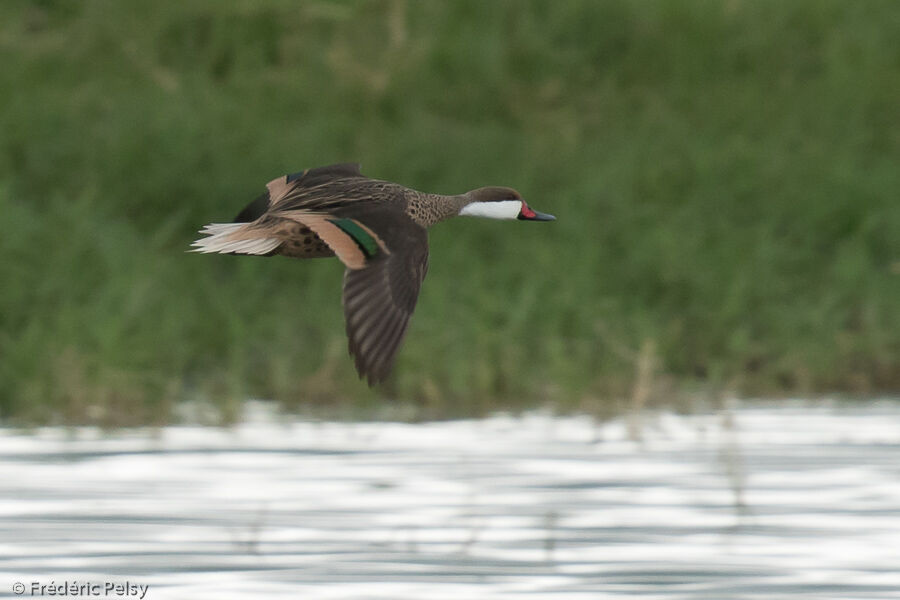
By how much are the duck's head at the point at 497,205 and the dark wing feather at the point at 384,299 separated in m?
0.80

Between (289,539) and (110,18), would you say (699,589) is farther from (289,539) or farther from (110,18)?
(110,18)

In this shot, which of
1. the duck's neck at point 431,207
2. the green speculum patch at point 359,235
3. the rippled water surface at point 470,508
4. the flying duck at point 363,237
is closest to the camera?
the flying duck at point 363,237

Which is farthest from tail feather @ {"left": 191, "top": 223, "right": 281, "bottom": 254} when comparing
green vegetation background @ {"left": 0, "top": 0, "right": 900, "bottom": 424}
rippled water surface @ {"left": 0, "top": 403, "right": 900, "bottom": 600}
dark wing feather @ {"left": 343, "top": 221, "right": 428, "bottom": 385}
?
green vegetation background @ {"left": 0, "top": 0, "right": 900, "bottom": 424}

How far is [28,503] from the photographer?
9.02 metres

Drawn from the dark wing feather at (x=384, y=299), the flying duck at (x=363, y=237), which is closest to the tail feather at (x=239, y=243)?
the flying duck at (x=363, y=237)

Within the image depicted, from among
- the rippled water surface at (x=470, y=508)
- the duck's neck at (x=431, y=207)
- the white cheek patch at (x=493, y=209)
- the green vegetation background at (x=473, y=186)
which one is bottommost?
the rippled water surface at (x=470, y=508)

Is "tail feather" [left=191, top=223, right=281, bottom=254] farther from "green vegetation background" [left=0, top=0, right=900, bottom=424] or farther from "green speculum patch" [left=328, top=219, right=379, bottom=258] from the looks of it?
"green vegetation background" [left=0, top=0, right=900, bottom=424]

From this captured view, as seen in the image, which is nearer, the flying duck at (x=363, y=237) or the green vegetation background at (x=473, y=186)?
the flying duck at (x=363, y=237)

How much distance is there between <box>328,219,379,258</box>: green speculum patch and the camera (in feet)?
22.3

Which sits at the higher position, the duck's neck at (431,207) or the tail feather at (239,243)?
the duck's neck at (431,207)

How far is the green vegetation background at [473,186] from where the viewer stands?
11.3 meters

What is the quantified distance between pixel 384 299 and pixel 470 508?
2.62 meters

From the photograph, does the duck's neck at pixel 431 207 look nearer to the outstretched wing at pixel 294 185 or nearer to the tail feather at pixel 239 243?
the outstretched wing at pixel 294 185

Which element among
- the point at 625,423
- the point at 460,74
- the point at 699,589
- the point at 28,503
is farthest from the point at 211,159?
the point at 699,589
